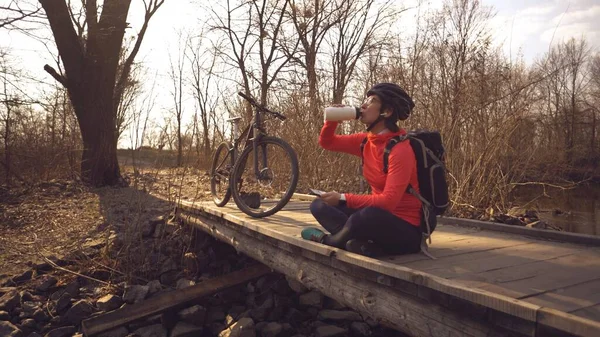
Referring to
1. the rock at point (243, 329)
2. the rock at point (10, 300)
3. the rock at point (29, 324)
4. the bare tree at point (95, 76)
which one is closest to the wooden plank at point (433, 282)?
the rock at point (243, 329)

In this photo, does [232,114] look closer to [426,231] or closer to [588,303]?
[426,231]

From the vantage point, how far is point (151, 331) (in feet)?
13.9

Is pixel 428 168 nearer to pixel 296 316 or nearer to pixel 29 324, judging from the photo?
pixel 296 316

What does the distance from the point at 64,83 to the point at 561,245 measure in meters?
9.89

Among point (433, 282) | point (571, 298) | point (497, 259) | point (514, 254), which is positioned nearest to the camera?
point (571, 298)

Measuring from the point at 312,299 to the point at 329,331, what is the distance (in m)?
0.63

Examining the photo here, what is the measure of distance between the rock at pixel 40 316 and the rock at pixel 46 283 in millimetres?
492

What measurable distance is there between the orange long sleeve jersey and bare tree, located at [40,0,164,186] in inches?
312

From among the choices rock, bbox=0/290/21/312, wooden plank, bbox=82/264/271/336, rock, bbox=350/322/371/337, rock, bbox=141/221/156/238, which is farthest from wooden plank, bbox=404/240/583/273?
rock, bbox=141/221/156/238

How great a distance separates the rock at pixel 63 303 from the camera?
15.0 ft

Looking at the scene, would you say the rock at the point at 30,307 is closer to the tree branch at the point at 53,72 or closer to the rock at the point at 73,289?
the rock at the point at 73,289

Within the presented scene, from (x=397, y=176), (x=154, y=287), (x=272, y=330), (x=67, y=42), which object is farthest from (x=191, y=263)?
(x=67, y=42)

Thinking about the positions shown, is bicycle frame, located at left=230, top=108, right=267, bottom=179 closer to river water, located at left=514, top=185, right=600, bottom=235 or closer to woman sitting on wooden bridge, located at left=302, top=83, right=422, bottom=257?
woman sitting on wooden bridge, located at left=302, top=83, right=422, bottom=257

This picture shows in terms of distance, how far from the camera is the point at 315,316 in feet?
14.6
